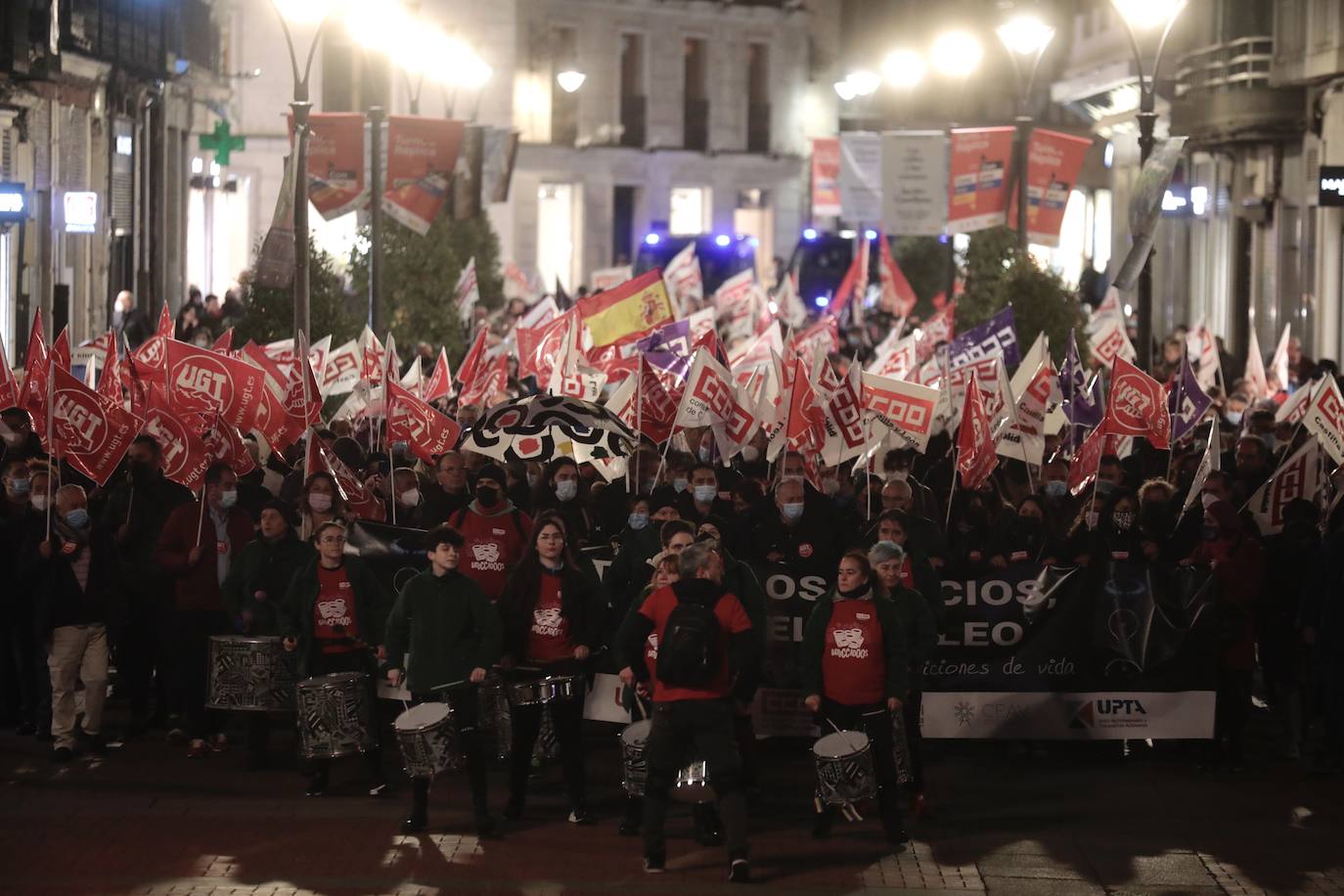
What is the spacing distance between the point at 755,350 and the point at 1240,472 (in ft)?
20.9

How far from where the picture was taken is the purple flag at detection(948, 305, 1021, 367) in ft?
70.4

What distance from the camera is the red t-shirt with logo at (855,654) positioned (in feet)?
38.8

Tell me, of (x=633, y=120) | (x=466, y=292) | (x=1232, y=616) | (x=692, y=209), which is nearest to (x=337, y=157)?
(x=466, y=292)

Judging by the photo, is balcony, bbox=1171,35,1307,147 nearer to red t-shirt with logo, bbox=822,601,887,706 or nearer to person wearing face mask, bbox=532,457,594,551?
person wearing face mask, bbox=532,457,594,551

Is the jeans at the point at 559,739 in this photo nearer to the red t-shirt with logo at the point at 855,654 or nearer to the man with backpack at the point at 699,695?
the man with backpack at the point at 699,695

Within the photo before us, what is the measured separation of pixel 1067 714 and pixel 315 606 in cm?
426

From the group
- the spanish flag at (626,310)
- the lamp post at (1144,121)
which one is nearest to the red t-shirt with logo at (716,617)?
the lamp post at (1144,121)

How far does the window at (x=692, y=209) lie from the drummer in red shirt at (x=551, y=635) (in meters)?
50.1

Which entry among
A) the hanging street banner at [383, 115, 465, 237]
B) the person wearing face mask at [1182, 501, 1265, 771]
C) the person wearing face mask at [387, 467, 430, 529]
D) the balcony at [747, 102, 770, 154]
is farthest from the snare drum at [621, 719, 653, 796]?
the balcony at [747, 102, 770, 154]

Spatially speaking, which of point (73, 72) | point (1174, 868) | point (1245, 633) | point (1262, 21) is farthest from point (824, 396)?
point (1262, 21)

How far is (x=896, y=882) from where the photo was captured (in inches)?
438

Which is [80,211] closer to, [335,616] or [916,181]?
[916,181]

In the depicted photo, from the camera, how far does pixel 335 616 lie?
12898 millimetres

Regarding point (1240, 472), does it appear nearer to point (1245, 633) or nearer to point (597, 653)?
point (1245, 633)
